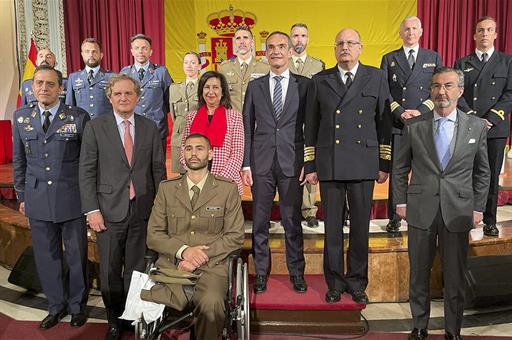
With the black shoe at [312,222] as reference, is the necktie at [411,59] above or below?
above

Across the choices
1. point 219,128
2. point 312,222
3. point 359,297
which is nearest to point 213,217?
point 219,128

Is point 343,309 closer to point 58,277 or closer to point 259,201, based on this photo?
point 259,201

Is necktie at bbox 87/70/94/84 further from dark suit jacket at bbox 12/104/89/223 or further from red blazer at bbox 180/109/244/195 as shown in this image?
red blazer at bbox 180/109/244/195

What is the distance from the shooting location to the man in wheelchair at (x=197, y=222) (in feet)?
8.79

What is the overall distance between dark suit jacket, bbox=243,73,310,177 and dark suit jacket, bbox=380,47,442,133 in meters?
0.86

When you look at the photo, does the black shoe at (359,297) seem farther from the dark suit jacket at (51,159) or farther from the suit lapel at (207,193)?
the dark suit jacket at (51,159)

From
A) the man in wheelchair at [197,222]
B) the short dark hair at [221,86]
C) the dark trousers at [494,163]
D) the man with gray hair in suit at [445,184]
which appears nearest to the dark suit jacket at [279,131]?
the short dark hair at [221,86]

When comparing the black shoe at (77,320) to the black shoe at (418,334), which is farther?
the black shoe at (77,320)

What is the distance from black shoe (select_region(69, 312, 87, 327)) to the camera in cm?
331

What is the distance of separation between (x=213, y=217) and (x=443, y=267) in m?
1.32

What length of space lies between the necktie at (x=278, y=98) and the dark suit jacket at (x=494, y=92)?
4.72 feet

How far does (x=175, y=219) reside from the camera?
2791 mm

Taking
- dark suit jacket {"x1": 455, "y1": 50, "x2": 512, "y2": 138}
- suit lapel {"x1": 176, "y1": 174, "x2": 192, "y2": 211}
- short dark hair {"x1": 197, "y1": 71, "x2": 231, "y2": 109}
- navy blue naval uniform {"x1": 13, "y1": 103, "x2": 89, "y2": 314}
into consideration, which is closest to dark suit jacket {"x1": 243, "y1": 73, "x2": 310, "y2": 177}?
short dark hair {"x1": 197, "y1": 71, "x2": 231, "y2": 109}

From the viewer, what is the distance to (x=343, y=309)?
10.4 feet
